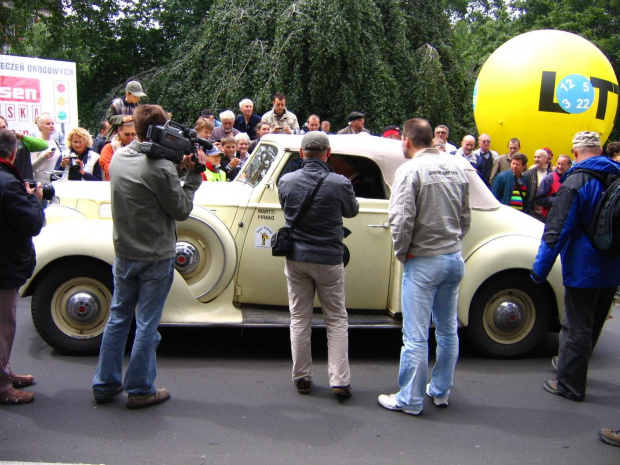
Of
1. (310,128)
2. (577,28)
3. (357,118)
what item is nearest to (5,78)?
(310,128)

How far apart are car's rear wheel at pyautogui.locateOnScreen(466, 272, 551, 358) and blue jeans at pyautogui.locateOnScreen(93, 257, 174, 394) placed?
8.78 feet

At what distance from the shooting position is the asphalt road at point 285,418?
3.56 m

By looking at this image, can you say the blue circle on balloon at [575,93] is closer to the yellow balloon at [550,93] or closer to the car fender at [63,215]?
the yellow balloon at [550,93]

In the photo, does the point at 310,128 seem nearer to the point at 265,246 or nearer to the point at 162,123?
the point at 265,246

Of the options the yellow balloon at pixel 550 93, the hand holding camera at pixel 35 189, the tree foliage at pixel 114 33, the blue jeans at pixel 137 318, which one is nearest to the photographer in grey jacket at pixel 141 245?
the blue jeans at pixel 137 318

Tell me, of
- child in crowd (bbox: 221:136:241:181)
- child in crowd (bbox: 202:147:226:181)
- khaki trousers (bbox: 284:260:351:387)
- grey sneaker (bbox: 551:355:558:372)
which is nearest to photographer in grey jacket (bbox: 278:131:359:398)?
khaki trousers (bbox: 284:260:351:387)

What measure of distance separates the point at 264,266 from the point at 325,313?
0.94 metres

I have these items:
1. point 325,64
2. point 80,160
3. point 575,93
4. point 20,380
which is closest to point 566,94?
point 575,93

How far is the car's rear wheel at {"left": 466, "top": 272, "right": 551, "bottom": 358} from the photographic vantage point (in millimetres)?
5266

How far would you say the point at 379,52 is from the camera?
13.4m

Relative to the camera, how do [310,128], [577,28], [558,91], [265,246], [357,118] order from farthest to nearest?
1. [577,28]
2. [558,91]
3. [310,128]
4. [357,118]
5. [265,246]

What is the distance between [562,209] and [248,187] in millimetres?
2551

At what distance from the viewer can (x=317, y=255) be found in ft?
13.9

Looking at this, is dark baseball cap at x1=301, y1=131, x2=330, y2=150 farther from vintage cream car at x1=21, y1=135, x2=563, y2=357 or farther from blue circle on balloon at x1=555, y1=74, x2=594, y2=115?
blue circle on balloon at x1=555, y1=74, x2=594, y2=115
